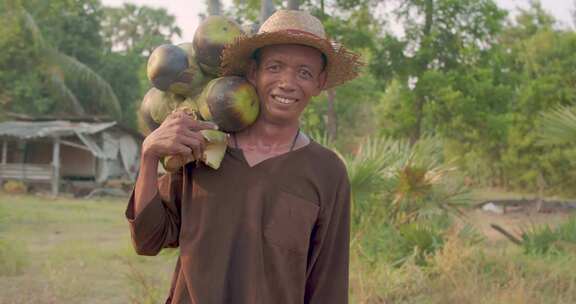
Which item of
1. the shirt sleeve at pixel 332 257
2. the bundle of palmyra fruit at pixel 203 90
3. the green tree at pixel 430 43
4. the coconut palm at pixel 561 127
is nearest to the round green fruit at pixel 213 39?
the bundle of palmyra fruit at pixel 203 90

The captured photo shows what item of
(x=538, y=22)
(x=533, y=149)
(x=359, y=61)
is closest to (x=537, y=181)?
(x=533, y=149)

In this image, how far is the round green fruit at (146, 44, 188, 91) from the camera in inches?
83.4

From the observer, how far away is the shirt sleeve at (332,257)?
225 centimetres

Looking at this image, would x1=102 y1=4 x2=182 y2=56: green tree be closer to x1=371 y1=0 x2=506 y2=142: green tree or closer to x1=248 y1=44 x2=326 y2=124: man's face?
x1=371 y1=0 x2=506 y2=142: green tree

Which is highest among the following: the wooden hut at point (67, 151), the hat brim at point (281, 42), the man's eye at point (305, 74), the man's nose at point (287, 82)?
the hat brim at point (281, 42)

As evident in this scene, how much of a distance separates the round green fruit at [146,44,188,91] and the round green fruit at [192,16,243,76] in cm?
6

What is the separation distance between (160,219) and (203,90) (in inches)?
17.8

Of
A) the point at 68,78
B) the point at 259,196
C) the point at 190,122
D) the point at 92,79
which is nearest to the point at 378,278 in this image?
the point at 259,196

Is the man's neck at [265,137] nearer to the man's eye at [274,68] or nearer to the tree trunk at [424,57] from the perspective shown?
the man's eye at [274,68]

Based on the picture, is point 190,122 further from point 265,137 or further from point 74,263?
point 74,263

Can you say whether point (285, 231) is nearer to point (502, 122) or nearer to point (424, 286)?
point (424, 286)

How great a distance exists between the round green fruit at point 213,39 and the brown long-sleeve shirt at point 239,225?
323 mm

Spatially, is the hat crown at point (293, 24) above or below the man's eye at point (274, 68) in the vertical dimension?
above

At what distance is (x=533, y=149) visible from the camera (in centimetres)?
2503
